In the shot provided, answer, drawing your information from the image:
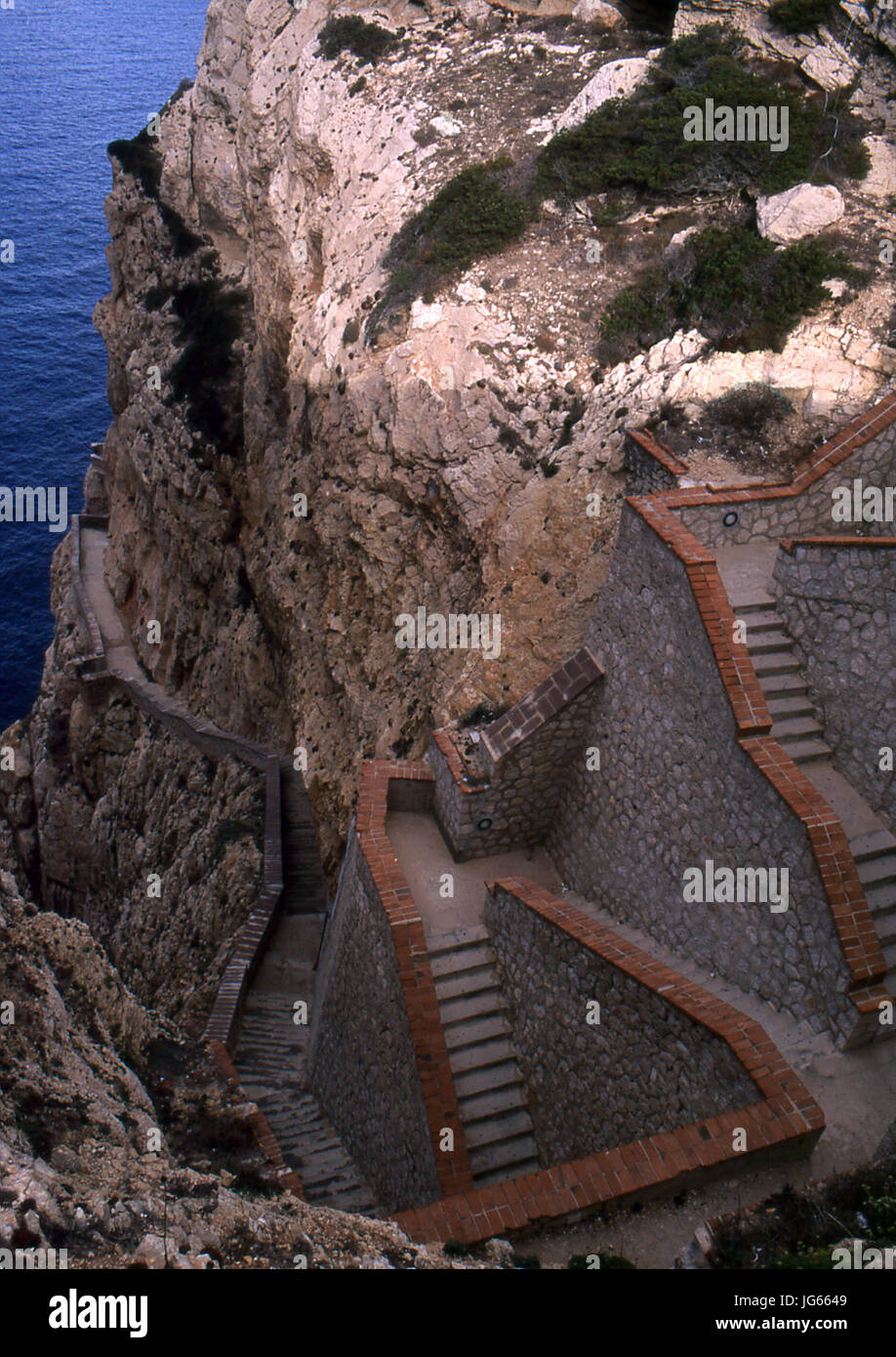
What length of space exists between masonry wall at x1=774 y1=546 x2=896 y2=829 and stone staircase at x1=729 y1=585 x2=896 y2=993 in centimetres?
10

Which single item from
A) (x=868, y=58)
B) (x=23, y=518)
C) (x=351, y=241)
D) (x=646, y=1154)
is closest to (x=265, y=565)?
(x=351, y=241)

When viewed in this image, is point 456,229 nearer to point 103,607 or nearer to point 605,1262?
point 605,1262

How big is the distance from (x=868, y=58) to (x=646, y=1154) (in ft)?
56.5

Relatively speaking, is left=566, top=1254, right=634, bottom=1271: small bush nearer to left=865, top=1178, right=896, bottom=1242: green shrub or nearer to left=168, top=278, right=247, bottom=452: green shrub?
left=865, top=1178, right=896, bottom=1242: green shrub

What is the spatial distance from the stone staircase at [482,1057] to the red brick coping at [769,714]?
12.9 ft

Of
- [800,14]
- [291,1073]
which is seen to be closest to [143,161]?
[800,14]

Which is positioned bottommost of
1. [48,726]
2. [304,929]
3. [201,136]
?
[48,726]

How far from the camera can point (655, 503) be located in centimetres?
1030

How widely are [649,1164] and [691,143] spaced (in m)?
16.0

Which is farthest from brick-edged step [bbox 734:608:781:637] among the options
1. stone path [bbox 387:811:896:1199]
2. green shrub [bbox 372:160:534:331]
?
green shrub [bbox 372:160:534:331]

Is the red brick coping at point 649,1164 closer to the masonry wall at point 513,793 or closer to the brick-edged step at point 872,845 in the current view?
the brick-edged step at point 872,845

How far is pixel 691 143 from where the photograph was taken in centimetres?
1650

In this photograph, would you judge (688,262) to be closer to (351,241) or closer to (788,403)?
(788,403)

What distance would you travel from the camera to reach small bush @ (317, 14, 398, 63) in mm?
22016
